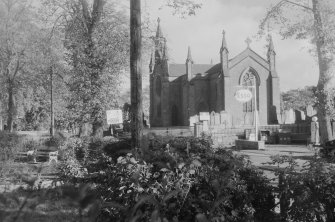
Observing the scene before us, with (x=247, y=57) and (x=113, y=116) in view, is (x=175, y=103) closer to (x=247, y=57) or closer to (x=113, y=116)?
(x=247, y=57)

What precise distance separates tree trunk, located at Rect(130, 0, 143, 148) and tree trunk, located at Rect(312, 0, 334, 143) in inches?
554

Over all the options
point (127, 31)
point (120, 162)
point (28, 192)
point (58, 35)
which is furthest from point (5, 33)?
point (28, 192)

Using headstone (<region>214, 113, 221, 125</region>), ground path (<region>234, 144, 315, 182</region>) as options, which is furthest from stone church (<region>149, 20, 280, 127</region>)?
ground path (<region>234, 144, 315, 182</region>)

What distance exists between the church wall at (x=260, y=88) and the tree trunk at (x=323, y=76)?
2809cm

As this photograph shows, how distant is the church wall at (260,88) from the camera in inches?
2010

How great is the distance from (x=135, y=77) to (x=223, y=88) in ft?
143

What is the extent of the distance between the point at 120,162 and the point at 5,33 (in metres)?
30.0

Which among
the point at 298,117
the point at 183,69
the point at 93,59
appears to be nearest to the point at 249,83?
the point at 298,117

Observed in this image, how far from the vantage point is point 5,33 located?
32.1 m

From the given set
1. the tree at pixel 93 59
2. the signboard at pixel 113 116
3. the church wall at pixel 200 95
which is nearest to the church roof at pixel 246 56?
the church wall at pixel 200 95

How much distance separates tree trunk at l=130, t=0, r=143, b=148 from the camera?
27.7ft

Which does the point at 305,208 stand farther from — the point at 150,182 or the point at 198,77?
the point at 198,77

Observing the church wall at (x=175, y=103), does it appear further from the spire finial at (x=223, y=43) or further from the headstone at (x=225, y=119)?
the headstone at (x=225, y=119)

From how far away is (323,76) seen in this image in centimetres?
2158
